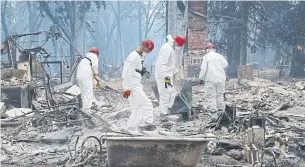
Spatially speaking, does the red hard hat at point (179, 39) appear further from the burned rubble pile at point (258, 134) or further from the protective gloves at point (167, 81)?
the burned rubble pile at point (258, 134)

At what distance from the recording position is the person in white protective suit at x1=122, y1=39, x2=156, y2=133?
8227 mm

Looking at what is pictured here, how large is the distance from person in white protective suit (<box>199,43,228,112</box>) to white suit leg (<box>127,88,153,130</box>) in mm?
2740

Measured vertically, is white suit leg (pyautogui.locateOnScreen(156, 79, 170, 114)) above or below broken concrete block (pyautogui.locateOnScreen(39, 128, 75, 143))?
above

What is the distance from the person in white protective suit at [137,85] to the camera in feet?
27.0

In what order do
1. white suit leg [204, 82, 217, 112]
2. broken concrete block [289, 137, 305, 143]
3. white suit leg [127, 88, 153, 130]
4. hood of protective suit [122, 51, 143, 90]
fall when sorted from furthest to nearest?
1. white suit leg [204, 82, 217, 112]
2. white suit leg [127, 88, 153, 130]
3. hood of protective suit [122, 51, 143, 90]
4. broken concrete block [289, 137, 305, 143]

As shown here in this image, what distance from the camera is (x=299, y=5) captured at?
23.0 m

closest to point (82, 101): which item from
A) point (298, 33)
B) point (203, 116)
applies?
point (203, 116)

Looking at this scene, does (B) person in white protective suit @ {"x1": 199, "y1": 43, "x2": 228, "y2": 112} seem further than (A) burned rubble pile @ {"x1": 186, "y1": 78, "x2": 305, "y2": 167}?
Yes

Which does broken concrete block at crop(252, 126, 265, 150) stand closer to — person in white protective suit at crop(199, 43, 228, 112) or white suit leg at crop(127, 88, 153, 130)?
white suit leg at crop(127, 88, 153, 130)

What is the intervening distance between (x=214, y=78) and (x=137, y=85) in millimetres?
3117

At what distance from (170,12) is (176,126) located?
8.85 m

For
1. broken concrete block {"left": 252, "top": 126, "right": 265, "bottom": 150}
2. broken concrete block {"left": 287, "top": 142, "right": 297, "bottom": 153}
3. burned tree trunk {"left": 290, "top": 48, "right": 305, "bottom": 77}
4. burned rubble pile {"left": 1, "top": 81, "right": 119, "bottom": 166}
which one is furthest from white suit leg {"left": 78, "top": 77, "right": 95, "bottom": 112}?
burned tree trunk {"left": 290, "top": 48, "right": 305, "bottom": 77}

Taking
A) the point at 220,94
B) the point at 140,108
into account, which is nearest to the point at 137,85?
the point at 140,108

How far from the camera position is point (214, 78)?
35.5 ft
